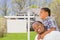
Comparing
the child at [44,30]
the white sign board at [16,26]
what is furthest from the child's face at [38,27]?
the white sign board at [16,26]

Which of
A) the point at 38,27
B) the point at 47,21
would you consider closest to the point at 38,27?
the point at 38,27

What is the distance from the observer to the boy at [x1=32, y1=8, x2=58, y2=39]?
2055 mm

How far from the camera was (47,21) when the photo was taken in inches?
81.1

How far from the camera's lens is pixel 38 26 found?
6.68ft

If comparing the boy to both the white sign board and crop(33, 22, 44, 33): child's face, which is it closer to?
crop(33, 22, 44, 33): child's face

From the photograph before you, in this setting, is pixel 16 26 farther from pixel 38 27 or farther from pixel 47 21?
pixel 47 21

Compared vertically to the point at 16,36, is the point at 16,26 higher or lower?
higher

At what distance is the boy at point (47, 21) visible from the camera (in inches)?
80.9

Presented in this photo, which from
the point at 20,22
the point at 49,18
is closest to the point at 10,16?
the point at 20,22

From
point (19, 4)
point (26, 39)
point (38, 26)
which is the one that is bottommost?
point (26, 39)

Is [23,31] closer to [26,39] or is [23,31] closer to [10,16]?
[26,39]

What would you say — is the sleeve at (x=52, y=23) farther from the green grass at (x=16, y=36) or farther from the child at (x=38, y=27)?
the green grass at (x=16, y=36)

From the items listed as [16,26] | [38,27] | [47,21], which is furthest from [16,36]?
[47,21]

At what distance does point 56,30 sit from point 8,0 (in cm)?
67
